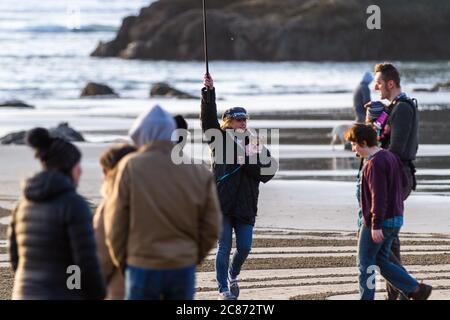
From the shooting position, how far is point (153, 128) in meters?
7.39

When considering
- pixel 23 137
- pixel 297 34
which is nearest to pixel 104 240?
pixel 23 137

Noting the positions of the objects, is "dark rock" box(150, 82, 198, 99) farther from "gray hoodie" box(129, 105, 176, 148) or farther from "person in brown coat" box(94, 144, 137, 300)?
"gray hoodie" box(129, 105, 176, 148)

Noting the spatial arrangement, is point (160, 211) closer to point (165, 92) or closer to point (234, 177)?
point (234, 177)

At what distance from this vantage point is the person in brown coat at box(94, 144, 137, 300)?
7.71m

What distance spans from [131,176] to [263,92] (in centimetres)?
4530

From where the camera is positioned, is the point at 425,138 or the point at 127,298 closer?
the point at 127,298

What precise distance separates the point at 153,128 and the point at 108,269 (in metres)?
0.89

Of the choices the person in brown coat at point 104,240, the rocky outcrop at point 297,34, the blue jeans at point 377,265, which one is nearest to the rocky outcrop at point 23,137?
the blue jeans at point 377,265

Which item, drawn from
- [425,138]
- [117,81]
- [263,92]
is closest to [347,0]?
[117,81]

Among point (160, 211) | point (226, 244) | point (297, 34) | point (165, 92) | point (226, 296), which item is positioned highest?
point (160, 211)

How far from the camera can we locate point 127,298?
7.42 meters

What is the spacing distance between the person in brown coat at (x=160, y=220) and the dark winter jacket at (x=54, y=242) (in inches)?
11.2

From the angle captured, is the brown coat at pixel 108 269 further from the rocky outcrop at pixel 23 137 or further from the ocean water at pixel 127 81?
the ocean water at pixel 127 81
